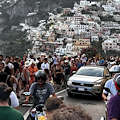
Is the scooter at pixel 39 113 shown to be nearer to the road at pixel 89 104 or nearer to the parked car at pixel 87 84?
the road at pixel 89 104

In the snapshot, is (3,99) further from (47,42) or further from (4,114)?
(47,42)

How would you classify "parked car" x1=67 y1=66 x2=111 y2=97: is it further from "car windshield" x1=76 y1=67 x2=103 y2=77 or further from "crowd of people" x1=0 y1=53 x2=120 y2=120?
"crowd of people" x1=0 y1=53 x2=120 y2=120

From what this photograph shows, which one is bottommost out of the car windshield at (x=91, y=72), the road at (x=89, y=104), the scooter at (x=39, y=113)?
the road at (x=89, y=104)

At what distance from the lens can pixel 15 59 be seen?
1030 centimetres

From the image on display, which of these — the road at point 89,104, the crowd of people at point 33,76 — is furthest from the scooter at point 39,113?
the road at point 89,104

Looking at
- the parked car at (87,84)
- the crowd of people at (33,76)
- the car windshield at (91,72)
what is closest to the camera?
the crowd of people at (33,76)

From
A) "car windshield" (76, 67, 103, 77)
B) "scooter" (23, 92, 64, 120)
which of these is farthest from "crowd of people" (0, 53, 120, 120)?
"car windshield" (76, 67, 103, 77)

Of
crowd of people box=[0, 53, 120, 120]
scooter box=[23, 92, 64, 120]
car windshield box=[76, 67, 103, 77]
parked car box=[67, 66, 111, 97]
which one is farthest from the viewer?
car windshield box=[76, 67, 103, 77]

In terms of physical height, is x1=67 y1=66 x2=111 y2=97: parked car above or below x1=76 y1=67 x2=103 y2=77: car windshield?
below

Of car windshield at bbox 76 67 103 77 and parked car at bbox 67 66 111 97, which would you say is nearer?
parked car at bbox 67 66 111 97

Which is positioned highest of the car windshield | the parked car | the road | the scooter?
the scooter

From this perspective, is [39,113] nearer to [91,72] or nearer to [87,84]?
[87,84]

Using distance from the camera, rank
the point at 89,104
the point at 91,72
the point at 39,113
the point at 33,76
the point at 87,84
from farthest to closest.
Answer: the point at 91,72 → the point at 33,76 → the point at 87,84 → the point at 89,104 → the point at 39,113

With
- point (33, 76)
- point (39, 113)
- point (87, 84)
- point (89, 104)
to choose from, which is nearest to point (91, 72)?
point (87, 84)
